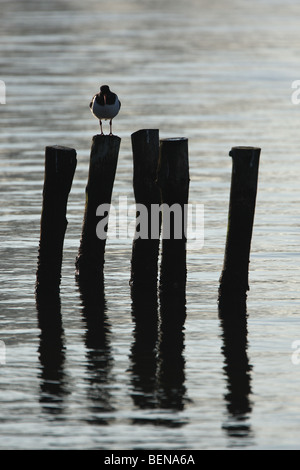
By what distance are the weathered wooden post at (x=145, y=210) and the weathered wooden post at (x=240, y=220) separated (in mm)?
1391

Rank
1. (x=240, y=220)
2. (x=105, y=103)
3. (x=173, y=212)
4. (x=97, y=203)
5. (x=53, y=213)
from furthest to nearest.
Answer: (x=105, y=103)
(x=97, y=203)
(x=53, y=213)
(x=173, y=212)
(x=240, y=220)

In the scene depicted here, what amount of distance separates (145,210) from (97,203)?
822 mm

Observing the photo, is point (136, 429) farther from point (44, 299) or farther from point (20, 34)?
point (20, 34)

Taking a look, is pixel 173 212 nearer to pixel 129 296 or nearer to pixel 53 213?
pixel 129 296

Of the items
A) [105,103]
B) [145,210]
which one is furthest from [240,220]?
[105,103]

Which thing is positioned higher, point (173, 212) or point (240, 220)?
point (173, 212)

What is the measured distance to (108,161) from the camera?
673 inches

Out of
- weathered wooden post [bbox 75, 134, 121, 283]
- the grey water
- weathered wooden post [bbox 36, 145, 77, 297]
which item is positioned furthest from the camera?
weathered wooden post [bbox 75, 134, 121, 283]

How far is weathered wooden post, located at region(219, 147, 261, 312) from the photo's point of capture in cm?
1578

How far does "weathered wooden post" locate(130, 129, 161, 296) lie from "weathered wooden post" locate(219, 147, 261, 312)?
1391 millimetres

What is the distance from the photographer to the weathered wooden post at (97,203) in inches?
670

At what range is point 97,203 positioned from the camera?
56.9 feet

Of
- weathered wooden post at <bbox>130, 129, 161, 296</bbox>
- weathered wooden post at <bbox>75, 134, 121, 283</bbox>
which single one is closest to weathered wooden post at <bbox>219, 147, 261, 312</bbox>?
weathered wooden post at <bbox>130, 129, 161, 296</bbox>

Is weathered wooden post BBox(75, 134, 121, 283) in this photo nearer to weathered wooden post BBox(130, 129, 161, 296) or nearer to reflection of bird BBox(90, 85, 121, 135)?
weathered wooden post BBox(130, 129, 161, 296)
